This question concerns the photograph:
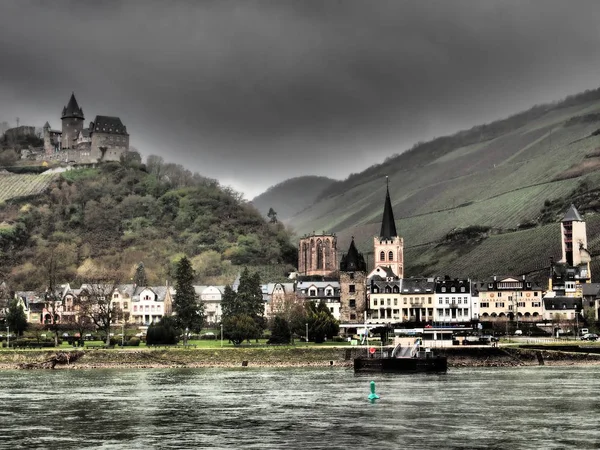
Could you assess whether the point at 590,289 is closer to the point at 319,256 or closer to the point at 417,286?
the point at 417,286

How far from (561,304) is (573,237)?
40486mm

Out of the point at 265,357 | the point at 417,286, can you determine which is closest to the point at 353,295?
the point at 417,286

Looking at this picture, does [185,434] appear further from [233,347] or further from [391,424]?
[233,347]

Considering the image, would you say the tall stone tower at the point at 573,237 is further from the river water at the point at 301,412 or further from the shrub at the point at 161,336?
the river water at the point at 301,412

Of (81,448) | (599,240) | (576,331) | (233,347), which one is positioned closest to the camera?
(81,448)

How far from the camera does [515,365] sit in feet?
347

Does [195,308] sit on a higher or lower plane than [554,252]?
lower

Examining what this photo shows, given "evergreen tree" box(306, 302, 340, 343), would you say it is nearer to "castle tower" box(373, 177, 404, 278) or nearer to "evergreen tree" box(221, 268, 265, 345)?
"evergreen tree" box(221, 268, 265, 345)

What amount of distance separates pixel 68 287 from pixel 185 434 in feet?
393

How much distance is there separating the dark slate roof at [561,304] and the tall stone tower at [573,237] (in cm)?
3413

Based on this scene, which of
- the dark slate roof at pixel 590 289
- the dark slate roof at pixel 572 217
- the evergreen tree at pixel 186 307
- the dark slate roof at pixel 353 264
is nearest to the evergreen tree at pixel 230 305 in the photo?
the evergreen tree at pixel 186 307

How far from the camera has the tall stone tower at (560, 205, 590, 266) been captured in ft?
620

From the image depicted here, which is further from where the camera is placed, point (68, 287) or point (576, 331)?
point (68, 287)

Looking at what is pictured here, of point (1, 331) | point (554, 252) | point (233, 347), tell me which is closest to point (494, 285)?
point (554, 252)
